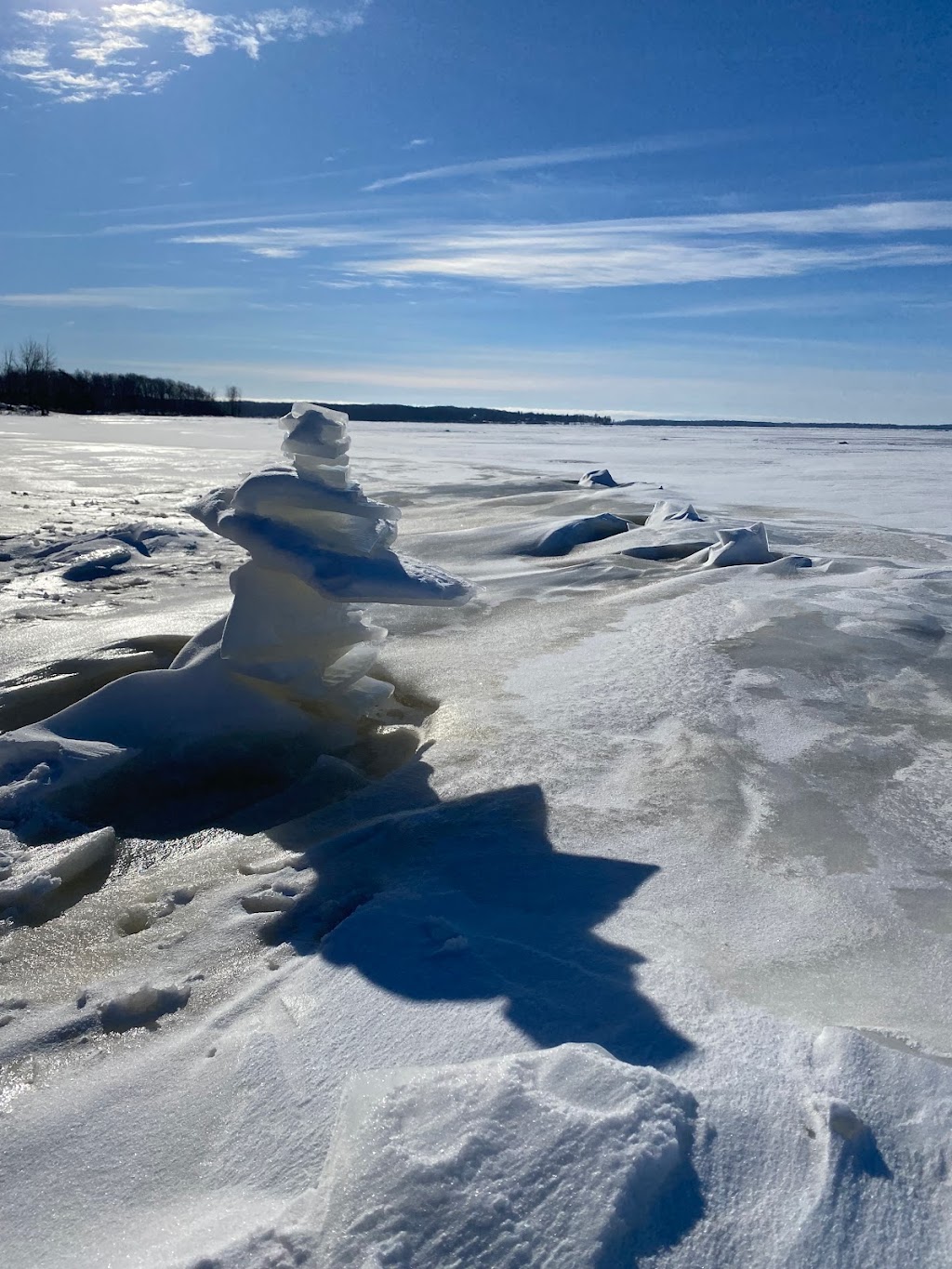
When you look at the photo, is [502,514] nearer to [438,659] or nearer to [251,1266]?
[438,659]

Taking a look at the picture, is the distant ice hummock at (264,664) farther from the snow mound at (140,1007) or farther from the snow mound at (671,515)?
the snow mound at (671,515)

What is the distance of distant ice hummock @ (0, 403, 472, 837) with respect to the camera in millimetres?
3889

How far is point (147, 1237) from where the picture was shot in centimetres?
173

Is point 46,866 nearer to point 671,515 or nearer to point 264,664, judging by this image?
point 264,664

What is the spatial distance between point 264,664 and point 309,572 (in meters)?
0.63

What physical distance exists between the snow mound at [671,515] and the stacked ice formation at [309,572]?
6381 millimetres

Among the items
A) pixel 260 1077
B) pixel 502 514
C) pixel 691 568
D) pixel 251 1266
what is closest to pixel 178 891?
pixel 260 1077

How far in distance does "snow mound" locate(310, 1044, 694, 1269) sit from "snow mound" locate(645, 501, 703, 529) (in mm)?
8859

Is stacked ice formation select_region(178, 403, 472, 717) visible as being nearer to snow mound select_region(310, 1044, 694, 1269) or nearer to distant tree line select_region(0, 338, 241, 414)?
snow mound select_region(310, 1044, 694, 1269)

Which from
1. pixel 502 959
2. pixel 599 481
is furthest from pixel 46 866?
pixel 599 481

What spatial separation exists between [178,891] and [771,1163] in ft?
6.74

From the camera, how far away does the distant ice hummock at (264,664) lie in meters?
3.89

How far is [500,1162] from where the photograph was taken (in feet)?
5.52

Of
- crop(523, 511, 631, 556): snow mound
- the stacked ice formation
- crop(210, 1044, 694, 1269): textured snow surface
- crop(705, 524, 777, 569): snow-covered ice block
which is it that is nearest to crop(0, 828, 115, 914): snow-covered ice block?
the stacked ice formation
